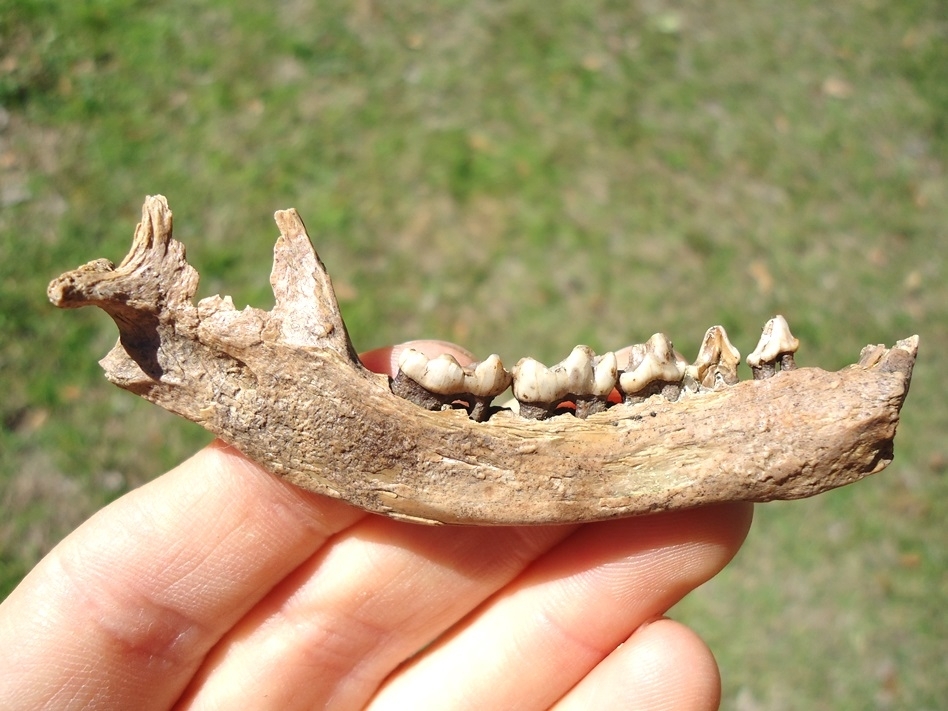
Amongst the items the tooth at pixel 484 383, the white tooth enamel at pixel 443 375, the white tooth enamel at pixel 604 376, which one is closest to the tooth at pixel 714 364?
the white tooth enamel at pixel 604 376

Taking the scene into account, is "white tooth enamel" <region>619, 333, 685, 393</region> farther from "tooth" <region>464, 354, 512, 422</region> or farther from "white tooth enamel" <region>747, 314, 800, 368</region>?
"tooth" <region>464, 354, 512, 422</region>

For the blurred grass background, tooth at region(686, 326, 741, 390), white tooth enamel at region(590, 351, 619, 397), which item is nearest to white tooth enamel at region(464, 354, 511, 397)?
white tooth enamel at region(590, 351, 619, 397)

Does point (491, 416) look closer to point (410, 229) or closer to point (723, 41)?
point (410, 229)

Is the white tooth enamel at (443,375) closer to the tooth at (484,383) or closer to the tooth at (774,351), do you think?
the tooth at (484,383)

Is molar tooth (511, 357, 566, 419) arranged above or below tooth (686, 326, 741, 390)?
above

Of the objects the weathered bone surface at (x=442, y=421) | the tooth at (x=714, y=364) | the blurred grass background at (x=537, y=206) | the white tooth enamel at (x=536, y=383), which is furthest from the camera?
the blurred grass background at (x=537, y=206)

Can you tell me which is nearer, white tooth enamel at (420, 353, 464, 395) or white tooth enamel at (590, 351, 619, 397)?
white tooth enamel at (420, 353, 464, 395)

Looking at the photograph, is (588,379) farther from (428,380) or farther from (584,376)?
(428,380)
